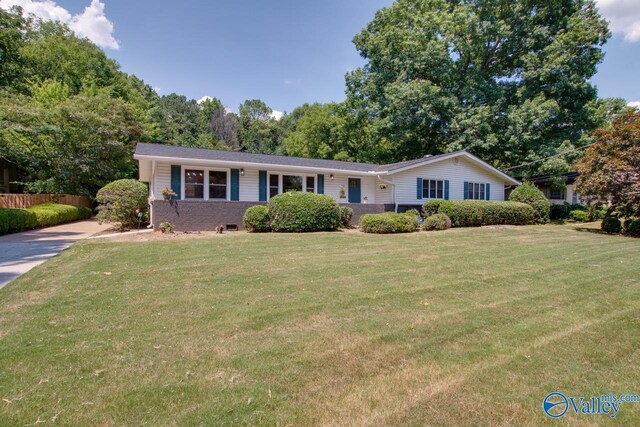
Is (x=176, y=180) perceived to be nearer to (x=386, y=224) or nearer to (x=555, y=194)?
(x=386, y=224)

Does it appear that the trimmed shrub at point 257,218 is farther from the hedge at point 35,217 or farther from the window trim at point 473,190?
the window trim at point 473,190

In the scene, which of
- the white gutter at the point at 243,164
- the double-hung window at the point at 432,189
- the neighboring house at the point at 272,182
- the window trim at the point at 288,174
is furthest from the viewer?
the double-hung window at the point at 432,189

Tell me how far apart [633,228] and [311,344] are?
54.5 ft

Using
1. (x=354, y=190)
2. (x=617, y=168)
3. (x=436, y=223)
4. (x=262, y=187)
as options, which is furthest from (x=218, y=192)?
(x=617, y=168)

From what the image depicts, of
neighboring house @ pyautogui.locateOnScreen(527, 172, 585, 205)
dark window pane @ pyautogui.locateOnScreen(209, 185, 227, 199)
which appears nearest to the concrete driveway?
dark window pane @ pyautogui.locateOnScreen(209, 185, 227, 199)

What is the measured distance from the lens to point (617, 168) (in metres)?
13.0

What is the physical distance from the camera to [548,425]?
2.13 m

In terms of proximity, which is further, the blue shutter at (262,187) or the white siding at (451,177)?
the white siding at (451,177)

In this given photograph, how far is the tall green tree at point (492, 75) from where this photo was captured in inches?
839

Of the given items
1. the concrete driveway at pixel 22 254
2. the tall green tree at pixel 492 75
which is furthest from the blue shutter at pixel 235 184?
the tall green tree at pixel 492 75

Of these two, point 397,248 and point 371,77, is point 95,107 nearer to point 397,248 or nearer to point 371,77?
point 371,77

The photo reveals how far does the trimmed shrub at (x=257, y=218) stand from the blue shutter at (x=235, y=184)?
1729mm

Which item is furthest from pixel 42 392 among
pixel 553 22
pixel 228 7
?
pixel 553 22

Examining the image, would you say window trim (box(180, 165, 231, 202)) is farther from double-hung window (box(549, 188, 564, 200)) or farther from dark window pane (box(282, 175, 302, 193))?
double-hung window (box(549, 188, 564, 200))
